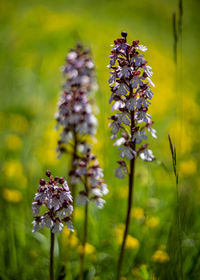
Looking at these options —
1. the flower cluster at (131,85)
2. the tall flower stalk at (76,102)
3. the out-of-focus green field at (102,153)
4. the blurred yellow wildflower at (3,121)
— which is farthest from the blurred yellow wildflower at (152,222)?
the blurred yellow wildflower at (3,121)

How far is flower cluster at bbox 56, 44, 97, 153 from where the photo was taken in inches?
122

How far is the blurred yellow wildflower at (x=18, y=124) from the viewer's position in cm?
674

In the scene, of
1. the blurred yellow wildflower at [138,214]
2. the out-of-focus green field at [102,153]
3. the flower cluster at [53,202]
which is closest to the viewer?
the flower cluster at [53,202]

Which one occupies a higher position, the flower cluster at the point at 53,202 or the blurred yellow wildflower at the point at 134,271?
the flower cluster at the point at 53,202

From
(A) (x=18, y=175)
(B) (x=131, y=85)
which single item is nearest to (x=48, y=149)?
(A) (x=18, y=175)

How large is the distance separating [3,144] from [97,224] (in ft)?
9.26

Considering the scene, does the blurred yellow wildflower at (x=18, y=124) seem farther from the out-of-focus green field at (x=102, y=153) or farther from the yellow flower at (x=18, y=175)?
the yellow flower at (x=18, y=175)

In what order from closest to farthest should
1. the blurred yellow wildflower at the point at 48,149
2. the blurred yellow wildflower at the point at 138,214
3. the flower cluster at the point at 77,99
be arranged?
1. the flower cluster at the point at 77,99
2. the blurred yellow wildflower at the point at 138,214
3. the blurred yellow wildflower at the point at 48,149

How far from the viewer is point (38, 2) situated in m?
18.1

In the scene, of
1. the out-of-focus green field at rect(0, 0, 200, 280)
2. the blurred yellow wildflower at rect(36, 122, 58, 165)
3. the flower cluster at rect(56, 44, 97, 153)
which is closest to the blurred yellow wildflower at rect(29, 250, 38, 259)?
the out-of-focus green field at rect(0, 0, 200, 280)

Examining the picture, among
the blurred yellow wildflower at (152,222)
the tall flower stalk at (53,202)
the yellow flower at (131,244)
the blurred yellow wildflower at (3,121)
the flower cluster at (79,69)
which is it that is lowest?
the yellow flower at (131,244)

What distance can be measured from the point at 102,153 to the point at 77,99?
2.82 metres

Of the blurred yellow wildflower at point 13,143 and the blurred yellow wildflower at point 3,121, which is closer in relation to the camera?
the blurred yellow wildflower at point 13,143

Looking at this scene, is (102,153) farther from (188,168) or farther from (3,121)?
(3,121)
